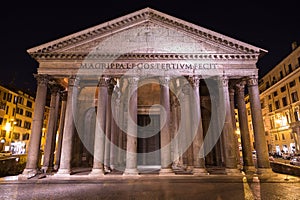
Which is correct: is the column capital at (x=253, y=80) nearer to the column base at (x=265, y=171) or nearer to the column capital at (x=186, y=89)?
the column capital at (x=186, y=89)

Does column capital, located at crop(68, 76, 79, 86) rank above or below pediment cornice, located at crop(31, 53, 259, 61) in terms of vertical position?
below

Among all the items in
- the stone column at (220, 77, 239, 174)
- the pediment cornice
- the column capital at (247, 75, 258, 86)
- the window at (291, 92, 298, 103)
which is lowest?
the stone column at (220, 77, 239, 174)

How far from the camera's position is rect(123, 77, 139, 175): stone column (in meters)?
13.0

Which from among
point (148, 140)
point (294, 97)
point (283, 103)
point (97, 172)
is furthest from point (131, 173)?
point (283, 103)

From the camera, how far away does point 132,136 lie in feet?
44.3

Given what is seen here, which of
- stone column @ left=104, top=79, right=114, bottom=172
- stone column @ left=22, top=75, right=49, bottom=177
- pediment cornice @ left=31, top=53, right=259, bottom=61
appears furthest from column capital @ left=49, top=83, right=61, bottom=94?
stone column @ left=104, top=79, right=114, bottom=172

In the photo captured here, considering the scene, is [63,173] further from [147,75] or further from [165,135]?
[147,75]

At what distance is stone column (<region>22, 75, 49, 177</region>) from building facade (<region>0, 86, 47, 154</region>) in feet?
68.8

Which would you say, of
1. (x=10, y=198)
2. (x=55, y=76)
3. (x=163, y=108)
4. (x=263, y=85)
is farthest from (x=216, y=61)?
(x=263, y=85)

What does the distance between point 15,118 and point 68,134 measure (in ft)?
95.8

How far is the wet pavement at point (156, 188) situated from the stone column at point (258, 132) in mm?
889

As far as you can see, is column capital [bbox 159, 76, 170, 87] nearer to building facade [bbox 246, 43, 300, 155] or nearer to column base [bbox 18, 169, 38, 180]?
column base [bbox 18, 169, 38, 180]

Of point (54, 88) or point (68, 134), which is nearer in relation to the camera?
point (68, 134)

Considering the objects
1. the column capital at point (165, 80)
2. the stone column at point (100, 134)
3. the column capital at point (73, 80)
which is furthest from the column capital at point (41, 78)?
the column capital at point (165, 80)
